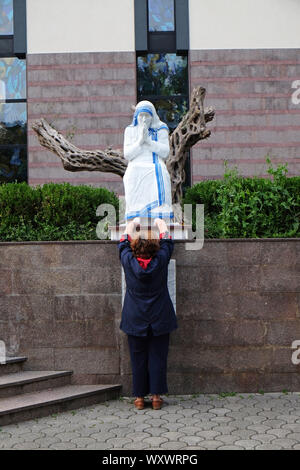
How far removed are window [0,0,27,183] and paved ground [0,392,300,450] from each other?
9.78 metres

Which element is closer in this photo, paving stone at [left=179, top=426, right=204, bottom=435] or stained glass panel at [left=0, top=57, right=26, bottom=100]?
paving stone at [left=179, top=426, right=204, bottom=435]

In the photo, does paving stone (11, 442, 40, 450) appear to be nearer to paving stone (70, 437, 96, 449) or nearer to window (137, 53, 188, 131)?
paving stone (70, 437, 96, 449)

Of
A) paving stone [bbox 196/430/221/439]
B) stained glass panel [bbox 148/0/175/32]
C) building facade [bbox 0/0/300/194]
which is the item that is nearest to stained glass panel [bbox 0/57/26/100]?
building facade [bbox 0/0/300/194]

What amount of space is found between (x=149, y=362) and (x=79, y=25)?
11.0 m

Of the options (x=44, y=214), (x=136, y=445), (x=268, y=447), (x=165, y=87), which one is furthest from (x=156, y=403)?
(x=165, y=87)

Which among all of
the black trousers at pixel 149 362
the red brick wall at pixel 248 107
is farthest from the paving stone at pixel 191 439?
the red brick wall at pixel 248 107

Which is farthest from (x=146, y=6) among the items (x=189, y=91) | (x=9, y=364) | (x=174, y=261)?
(x=9, y=364)

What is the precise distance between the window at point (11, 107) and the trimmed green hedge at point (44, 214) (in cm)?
693

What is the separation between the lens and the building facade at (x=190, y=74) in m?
14.3

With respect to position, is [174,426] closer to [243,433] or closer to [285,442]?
[243,433]

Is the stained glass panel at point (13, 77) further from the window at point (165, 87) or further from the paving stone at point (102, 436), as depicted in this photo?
the paving stone at point (102, 436)

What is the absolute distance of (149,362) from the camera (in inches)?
231

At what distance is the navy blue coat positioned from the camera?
5625 mm

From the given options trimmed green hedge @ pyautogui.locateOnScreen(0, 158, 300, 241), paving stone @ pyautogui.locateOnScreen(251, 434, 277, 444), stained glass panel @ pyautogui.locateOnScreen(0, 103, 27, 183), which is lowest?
paving stone @ pyautogui.locateOnScreen(251, 434, 277, 444)
